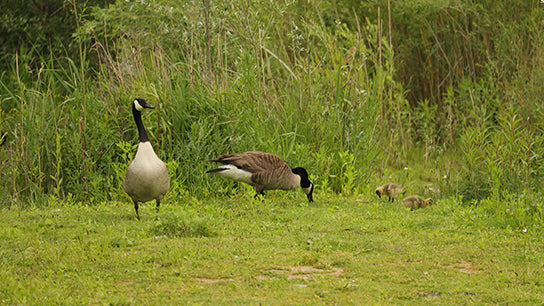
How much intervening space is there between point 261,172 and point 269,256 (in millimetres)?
2889

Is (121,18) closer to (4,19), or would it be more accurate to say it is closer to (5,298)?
(4,19)

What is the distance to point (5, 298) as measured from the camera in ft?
17.3

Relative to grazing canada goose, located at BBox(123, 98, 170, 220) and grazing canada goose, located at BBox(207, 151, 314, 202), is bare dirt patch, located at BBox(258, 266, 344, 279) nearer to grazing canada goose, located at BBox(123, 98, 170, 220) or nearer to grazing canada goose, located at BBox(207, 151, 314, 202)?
grazing canada goose, located at BBox(123, 98, 170, 220)

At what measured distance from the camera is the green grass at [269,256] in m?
5.52

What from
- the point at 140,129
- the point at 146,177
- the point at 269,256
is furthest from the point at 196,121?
the point at 269,256

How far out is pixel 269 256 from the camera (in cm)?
664

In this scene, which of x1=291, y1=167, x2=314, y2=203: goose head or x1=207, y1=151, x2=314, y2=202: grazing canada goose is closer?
x1=207, y1=151, x2=314, y2=202: grazing canada goose

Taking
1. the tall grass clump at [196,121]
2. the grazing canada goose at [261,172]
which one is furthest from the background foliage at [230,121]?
the grazing canada goose at [261,172]

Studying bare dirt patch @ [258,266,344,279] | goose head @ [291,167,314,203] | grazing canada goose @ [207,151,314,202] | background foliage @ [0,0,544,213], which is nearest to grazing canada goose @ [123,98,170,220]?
grazing canada goose @ [207,151,314,202]

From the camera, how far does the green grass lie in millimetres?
5516

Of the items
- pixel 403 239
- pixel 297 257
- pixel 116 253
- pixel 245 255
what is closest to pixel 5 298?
pixel 116 253

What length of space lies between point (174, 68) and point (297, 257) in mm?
5957

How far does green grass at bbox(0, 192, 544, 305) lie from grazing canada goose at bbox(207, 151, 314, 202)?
0.45 m

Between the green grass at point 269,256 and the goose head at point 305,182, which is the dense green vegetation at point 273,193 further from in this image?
the goose head at point 305,182
